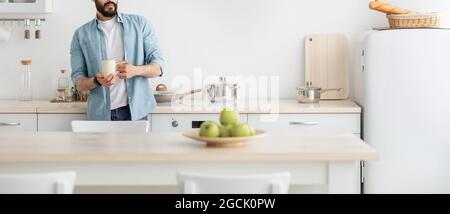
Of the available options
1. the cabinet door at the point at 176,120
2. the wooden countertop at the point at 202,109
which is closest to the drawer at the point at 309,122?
the wooden countertop at the point at 202,109

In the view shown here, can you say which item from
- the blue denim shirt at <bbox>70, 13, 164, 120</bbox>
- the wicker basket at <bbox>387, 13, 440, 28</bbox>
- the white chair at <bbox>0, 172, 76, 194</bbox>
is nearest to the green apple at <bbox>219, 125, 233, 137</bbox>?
the white chair at <bbox>0, 172, 76, 194</bbox>

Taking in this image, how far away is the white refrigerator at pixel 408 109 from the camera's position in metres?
4.51

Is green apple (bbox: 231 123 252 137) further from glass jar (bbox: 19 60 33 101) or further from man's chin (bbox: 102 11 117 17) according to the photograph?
glass jar (bbox: 19 60 33 101)

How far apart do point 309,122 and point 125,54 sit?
1.24 m

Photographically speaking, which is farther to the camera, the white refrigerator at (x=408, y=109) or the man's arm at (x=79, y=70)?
the white refrigerator at (x=408, y=109)

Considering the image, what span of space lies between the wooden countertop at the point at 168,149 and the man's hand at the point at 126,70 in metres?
1.02

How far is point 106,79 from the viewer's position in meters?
4.02

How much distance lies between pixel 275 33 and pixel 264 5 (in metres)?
0.21

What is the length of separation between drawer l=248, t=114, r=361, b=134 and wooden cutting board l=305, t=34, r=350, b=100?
493mm

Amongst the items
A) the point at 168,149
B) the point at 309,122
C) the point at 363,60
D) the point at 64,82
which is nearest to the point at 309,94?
the point at 309,122

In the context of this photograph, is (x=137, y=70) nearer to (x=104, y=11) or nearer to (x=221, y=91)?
(x=104, y=11)

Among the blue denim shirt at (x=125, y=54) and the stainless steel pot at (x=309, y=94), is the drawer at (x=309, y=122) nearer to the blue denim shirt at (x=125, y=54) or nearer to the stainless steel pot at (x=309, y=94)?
the stainless steel pot at (x=309, y=94)
